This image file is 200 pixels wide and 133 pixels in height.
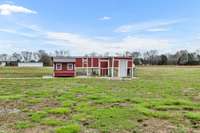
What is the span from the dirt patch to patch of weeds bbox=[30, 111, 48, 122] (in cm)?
281

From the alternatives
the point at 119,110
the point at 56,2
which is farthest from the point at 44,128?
the point at 56,2

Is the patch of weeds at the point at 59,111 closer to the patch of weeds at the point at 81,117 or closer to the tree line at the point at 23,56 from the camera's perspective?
the patch of weeds at the point at 81,117

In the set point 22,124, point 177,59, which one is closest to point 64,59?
point 22,124

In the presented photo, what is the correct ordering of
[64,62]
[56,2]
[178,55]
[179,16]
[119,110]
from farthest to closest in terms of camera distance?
[178,55], [179,16], [56,2], [64,62], [119,110]

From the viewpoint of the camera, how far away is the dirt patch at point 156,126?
6.00m

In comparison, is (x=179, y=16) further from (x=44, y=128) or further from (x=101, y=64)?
(x=44, y=128)

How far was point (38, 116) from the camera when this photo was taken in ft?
23.9

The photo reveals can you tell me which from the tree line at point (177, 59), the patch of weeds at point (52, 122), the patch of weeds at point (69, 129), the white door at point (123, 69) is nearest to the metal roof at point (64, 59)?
the white door at point (123, 69)

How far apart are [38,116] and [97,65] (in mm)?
23057

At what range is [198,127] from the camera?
20.4 ft

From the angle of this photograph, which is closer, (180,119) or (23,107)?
(180,119)

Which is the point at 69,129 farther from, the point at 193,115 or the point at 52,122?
the point at 193,115

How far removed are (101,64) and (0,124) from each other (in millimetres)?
23849

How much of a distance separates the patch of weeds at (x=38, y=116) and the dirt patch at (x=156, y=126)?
2.81 meters
